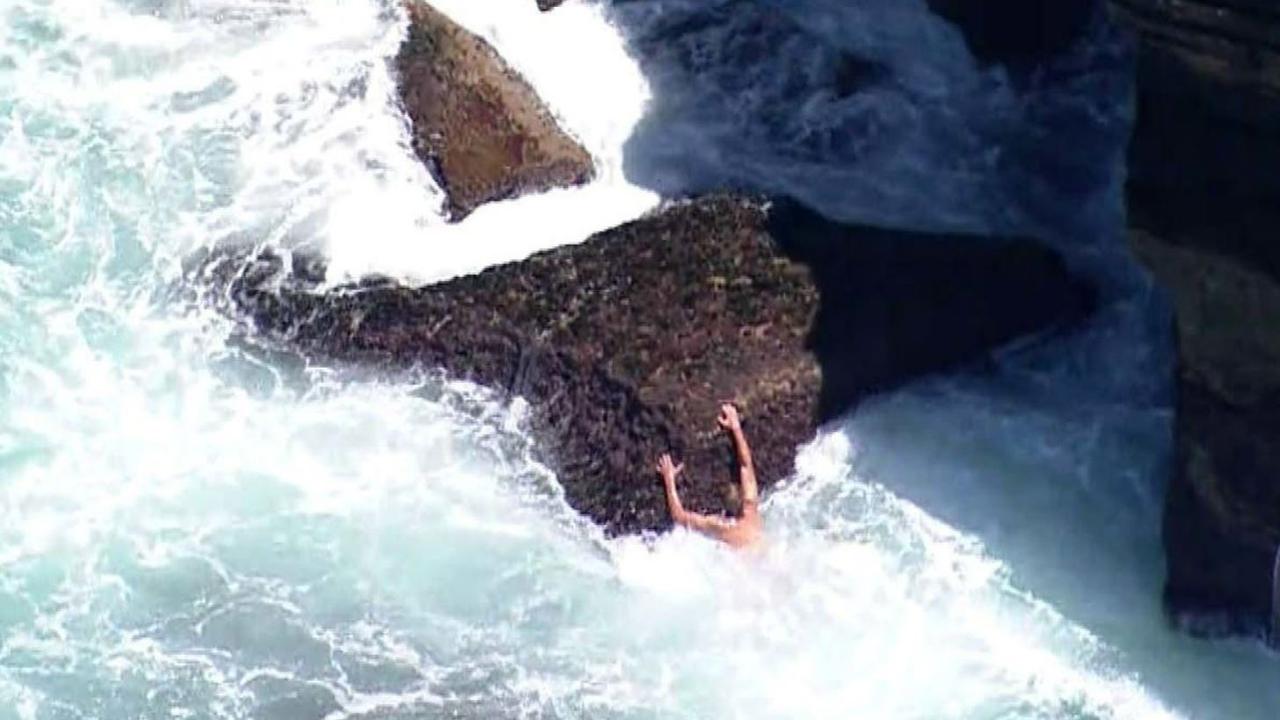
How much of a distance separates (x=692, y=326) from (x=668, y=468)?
6.60 feet

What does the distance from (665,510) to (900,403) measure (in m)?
3.52

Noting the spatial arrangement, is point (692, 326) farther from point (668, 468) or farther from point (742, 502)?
point (742, 502)

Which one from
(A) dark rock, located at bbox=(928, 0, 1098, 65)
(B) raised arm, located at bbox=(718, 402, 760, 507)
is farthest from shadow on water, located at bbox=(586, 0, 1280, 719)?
(B) raised arm, located at bbox=(718, 402, 760, 507)

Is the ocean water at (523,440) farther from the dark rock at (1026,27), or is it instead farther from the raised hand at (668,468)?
the raised hand at (668,468)

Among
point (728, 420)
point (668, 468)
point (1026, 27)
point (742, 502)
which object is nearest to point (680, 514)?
point (668, 468)

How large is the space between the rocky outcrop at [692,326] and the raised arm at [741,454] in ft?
0.48

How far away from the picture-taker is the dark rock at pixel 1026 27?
3366cm

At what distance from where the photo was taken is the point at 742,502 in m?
28.5

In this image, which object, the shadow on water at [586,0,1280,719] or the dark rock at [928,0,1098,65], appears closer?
the shadow on water at [586,0,1280,719]

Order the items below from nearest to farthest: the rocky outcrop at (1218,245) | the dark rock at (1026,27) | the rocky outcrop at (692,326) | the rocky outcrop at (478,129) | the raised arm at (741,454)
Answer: the rocky outcrop at (1218,245) → the raised arm at (741,454) → the rocky outcrop at (692,326) → the rocky outcrop at (478,129) → the dark rock at (1026,27)

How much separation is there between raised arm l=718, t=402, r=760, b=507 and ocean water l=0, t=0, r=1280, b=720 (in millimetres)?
541

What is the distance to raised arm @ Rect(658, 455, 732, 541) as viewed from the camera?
92.4 feet

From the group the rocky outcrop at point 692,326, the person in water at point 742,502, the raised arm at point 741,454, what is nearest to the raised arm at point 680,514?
the person in water at point 742,502

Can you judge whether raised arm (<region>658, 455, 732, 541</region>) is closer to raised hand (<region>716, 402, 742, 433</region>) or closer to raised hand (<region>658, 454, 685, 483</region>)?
raised hand (<region>658, 454, 685, 483</region>)
